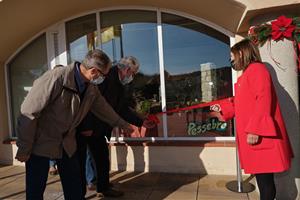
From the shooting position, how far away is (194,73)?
18.5 feet

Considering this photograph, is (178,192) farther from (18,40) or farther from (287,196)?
(18,40)

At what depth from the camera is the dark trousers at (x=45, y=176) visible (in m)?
3.04

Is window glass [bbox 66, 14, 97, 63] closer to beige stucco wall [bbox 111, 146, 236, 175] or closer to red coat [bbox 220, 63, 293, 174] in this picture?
beige stucco wall [bbox 111, 146, 236, 175]

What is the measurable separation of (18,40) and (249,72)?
4436 mm

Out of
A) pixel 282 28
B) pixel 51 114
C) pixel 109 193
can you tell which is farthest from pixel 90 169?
pixel 282 28

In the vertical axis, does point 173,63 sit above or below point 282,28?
below

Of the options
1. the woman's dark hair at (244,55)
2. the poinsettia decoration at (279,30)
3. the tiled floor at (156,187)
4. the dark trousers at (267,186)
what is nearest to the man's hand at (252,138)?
the dark trousers at (267,186)

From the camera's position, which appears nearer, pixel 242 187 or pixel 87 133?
pixel 87 133

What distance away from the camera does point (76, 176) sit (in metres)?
3.24

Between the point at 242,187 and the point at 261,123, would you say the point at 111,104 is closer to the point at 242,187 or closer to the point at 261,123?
the point at 261,123

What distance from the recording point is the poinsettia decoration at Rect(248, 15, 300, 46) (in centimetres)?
383

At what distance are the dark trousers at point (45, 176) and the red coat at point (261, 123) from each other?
156 centimetres

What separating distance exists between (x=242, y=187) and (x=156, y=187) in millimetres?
1131

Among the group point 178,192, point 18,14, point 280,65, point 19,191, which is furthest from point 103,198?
point 18,14
